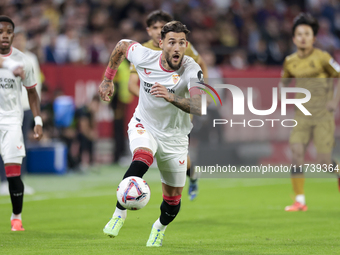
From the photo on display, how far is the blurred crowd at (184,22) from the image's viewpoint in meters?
15.7

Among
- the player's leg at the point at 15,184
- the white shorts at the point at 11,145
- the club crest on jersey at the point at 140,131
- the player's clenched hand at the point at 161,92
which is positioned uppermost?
the player's clenched hand at the point at 161,92

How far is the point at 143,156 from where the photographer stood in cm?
551

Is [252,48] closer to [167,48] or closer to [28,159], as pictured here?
[28,159]

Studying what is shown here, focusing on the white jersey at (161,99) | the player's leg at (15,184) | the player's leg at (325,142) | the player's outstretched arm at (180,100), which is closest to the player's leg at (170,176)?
the white jersey at (161,99)

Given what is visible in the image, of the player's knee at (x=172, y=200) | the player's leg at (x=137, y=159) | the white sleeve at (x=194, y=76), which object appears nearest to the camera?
the player's leg at (x=137, y=159)

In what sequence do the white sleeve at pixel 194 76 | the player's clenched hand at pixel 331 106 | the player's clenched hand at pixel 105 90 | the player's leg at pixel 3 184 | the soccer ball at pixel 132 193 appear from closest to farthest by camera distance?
the soccer ball at pixel 132 193, the white sleeve at pixel 194 76, the player's clenched hand at pixel 105 90, the player's clenched hand at pixel 331 106, the player's leg at pixel 3 184

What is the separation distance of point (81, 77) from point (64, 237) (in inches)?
373

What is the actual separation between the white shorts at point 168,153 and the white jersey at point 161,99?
71 millimetres

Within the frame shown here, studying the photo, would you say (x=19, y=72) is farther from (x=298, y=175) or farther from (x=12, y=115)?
(x=298, y=175)

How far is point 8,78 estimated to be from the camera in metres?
6.99

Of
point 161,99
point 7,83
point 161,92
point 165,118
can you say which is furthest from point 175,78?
point 7,83

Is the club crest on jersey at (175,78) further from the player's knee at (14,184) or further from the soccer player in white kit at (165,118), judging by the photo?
the player's knee at (14,184)

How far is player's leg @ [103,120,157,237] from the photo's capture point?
17.8 ft

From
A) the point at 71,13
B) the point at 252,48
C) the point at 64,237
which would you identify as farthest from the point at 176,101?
the point at 252,48
